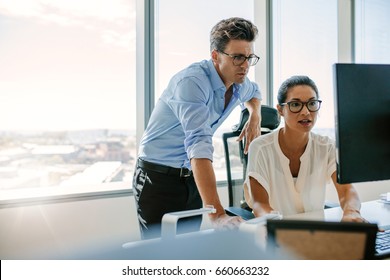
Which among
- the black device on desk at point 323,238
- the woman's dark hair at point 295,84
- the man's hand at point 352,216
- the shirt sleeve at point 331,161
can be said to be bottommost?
the man's hand at point 352,216

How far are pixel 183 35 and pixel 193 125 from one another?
152 cm

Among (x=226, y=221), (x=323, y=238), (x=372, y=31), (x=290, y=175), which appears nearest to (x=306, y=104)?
(x=290, y=175)

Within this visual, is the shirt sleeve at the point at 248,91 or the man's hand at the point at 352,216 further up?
the shirt sleeve at the point at 248,91

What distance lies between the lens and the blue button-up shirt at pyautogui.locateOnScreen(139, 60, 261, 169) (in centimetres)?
113

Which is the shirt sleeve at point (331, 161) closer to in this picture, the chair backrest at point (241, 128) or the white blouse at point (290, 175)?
the white blouse at point (290, 175)

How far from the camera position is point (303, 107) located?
1.33 metres

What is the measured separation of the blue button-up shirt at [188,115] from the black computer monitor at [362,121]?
409 millimetres

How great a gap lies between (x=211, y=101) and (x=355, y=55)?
2.56m

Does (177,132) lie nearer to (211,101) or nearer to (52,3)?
(211,101)

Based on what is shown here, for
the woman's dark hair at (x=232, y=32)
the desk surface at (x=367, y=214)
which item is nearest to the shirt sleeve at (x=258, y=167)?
the desk surface at (x=367, y=214)

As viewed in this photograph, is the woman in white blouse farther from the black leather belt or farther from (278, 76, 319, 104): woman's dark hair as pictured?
the black leather belt

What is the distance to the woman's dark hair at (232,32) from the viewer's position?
1245 mm

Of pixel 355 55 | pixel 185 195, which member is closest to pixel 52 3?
pixel 185 195

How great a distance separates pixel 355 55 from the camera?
132 inches
